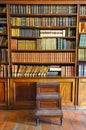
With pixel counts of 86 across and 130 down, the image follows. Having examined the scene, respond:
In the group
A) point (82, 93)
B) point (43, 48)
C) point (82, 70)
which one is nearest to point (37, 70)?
point (43, 48)

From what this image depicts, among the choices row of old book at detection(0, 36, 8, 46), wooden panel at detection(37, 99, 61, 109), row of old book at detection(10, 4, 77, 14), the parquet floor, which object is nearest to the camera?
the parquet floor

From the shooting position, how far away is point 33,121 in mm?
3229

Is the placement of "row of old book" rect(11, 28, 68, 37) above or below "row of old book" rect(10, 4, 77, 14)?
below

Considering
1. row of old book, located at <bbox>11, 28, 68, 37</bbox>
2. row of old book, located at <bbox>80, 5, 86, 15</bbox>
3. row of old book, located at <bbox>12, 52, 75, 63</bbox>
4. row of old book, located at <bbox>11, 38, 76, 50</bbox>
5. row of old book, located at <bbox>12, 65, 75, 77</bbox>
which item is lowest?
row of old book, located at <bbox>12, 65, 75, 77</bbox>

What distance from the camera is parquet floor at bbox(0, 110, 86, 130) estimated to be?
2.96 m

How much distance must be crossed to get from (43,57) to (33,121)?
1.32 metres

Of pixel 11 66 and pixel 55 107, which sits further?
pixel 11 66

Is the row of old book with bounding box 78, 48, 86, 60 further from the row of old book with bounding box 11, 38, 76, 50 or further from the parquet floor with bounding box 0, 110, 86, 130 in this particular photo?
the parquet floor with bounding box 0, 110, 86, 130

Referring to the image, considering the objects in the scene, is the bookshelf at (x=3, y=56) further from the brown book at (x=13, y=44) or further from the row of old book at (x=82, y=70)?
the row of old book at (x=82, y=70)

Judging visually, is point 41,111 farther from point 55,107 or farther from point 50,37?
point 50,37

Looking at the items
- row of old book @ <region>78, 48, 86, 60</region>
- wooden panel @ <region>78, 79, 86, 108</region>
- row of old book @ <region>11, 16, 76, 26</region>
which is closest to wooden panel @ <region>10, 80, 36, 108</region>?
wooden panel @ <region>78, 79, 86, 108</region>

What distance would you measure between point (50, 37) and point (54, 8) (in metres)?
0.59

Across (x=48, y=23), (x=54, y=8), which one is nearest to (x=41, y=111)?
(x=48, y=23)

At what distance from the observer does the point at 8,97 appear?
3867 millimetres
